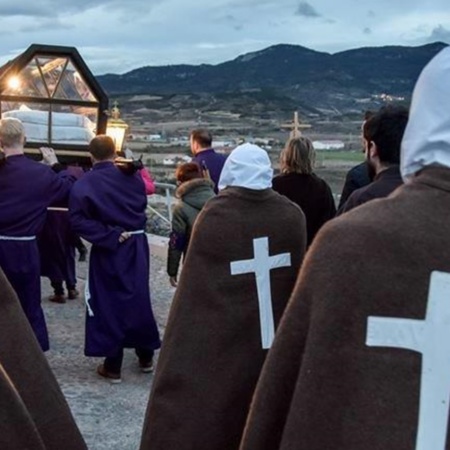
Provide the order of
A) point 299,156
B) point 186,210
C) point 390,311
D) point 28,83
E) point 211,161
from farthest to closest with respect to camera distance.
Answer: point 211,161, point 28,83, point 186,210, point 299,156, point 390,311

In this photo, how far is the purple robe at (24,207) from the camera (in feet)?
20.9

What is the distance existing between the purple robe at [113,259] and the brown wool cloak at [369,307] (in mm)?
4248

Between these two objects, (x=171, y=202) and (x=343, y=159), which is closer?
(x=171, y=202)

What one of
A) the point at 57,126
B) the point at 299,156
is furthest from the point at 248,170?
the point at 57,126

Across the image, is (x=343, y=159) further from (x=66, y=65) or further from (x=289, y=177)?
(x=289, y=177)

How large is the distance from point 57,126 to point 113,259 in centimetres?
191

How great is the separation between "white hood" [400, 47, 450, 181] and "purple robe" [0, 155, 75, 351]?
14.8 ft

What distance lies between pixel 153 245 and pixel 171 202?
61 centimetres

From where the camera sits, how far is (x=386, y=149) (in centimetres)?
412

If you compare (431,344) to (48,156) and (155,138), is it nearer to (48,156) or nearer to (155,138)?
(48,156)

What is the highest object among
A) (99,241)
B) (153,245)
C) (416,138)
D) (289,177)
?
(416,138)

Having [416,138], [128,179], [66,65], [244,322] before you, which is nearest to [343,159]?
[66,65]

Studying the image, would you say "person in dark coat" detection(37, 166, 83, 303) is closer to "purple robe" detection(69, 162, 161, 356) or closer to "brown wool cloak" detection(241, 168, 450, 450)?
"purple robe" detection(69, 162, 161, 356)

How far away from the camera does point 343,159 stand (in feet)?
65.0
